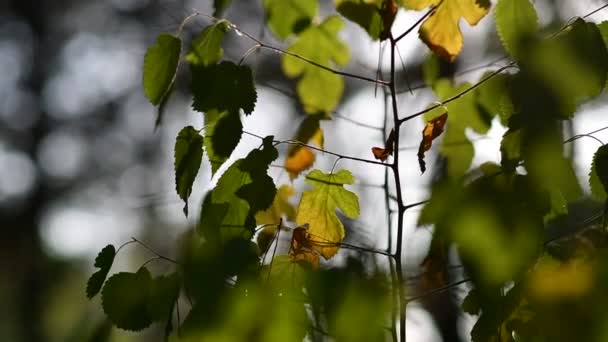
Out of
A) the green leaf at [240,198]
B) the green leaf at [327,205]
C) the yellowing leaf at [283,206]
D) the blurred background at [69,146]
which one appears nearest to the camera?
the green leaf at [240,198]

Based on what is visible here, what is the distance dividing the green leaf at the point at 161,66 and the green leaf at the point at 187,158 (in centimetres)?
5

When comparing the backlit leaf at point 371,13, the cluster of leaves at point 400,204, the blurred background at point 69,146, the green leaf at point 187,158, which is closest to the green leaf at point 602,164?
the cluster of leaves at point 400,204

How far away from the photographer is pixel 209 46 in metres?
0.76

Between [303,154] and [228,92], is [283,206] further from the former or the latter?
[228,92]

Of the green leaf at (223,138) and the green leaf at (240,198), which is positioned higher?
the green leaf at (223,138)

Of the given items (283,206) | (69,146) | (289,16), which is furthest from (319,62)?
(69,146)

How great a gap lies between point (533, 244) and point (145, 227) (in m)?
2.74

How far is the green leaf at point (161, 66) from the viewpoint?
0.75m

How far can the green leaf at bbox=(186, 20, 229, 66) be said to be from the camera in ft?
2.49

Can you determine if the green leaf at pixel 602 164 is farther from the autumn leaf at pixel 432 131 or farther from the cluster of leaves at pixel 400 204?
the autumn leaf at pixel 432 131

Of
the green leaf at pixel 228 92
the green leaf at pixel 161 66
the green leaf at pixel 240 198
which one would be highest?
the green leaf at pixel 161 66

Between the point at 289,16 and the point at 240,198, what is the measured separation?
299mm

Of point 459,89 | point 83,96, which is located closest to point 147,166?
point 83,96

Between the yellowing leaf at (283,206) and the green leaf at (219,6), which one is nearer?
the green leaf at (219,6)
